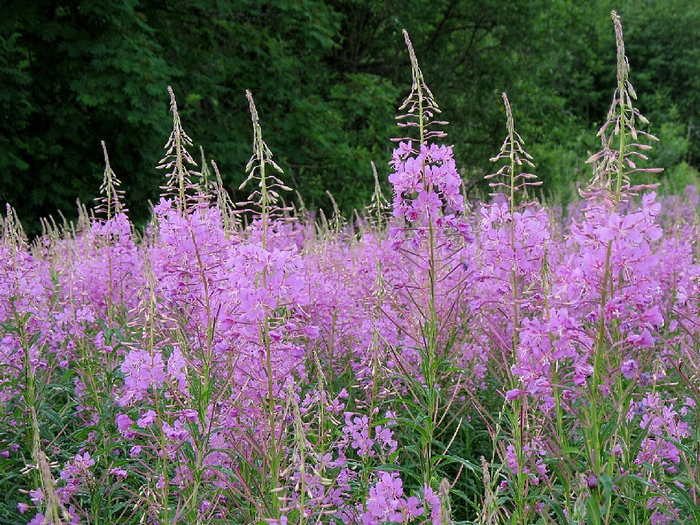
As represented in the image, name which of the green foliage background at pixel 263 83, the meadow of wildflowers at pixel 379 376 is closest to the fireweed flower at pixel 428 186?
the meadow of wildflowers at pixel 379 376

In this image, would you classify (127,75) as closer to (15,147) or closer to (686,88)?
(15,147)

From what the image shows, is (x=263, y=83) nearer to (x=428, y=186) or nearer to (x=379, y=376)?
(x=379, y=376)

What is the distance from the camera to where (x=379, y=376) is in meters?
2.96

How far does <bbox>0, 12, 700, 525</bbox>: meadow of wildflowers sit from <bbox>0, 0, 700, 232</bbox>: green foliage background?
21.3 ft

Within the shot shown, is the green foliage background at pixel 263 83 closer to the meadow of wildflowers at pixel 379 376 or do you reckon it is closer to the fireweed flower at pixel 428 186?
the meadow of wildflowers at pixel 379 376

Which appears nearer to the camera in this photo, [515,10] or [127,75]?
[127,75]

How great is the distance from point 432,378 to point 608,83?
33896 mm

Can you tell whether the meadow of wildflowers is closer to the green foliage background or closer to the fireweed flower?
the fireweed flower

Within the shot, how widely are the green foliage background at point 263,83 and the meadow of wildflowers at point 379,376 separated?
6.50 metres

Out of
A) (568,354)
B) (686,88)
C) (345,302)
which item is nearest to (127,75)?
(345,302)

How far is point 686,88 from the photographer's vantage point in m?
32.6

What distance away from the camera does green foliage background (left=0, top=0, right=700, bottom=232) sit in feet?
30.4

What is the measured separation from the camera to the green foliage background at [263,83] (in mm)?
9273

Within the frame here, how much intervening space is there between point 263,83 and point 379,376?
894 centimetres
